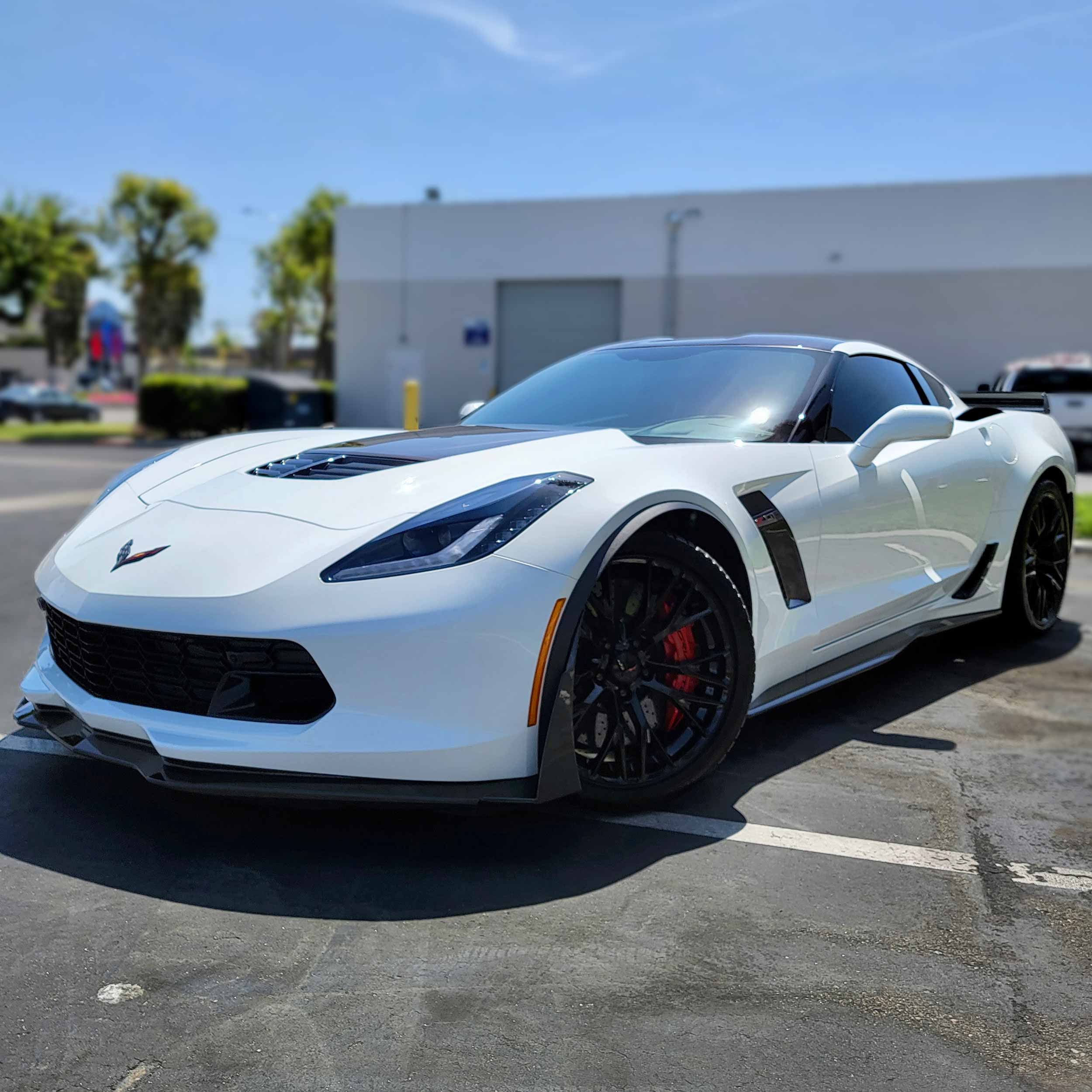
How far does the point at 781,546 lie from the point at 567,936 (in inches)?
58.4

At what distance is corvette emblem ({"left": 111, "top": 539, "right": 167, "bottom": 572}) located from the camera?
3.04 m

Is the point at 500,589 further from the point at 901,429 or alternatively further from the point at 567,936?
the point at 901,429

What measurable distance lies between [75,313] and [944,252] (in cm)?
8041

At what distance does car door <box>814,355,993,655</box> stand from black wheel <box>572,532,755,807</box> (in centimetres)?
66

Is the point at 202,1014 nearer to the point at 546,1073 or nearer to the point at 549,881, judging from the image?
the point at 546,1073

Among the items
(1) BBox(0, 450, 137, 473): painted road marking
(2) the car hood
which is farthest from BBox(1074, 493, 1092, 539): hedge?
(1) BBox(0, 450, 137, 473): painted road marking

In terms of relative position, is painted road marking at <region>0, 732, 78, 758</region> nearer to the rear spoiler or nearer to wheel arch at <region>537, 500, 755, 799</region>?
wheel arch at <region>537, 500, 755, 799</region>

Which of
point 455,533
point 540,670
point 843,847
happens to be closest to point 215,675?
point 455,533

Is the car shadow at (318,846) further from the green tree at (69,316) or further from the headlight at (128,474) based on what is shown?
the green tree at (69,316)

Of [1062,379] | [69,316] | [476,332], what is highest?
[69,316]

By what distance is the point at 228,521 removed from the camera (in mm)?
3086

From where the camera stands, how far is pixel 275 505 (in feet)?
10.3

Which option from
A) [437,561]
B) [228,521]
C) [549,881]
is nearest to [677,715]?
[549,881]

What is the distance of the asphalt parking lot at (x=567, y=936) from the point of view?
6.85ft
